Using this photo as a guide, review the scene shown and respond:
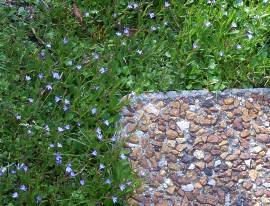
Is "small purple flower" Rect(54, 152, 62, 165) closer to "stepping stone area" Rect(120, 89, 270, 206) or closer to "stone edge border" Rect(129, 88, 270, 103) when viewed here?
"stepping stone area" Rect(120, 89, 270, 206)

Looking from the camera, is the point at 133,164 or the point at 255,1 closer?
the point at 133,164

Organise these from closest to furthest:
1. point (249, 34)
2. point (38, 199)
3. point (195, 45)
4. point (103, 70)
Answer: point (38, 199)
point (103, 70)
point (195, 45)
point (249, 34)

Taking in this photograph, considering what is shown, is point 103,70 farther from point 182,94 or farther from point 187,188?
point 187,188

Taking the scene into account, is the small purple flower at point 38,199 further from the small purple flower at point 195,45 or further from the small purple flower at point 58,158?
the small purple flower at point 195,45

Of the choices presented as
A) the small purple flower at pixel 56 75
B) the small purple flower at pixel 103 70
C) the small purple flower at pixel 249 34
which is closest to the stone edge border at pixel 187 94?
the small purple flower at pixel 103 70

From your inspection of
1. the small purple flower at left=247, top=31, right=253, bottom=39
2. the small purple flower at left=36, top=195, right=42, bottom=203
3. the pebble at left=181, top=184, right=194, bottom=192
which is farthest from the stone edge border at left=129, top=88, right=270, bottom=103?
the small purple flower at left=36, top=195, right=42, bottom=203

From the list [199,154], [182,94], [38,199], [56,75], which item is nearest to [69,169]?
[38,199]

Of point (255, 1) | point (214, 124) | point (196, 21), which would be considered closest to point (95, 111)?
point (214, 124)

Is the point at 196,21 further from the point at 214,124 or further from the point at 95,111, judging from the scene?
the point at 95,111
